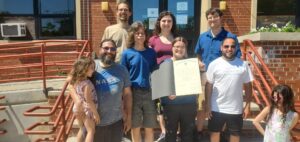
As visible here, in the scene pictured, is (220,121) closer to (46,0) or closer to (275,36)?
(275,36)

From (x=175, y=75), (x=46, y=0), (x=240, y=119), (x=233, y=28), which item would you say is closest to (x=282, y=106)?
(x=240, y=119)

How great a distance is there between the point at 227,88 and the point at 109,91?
54.4 inches

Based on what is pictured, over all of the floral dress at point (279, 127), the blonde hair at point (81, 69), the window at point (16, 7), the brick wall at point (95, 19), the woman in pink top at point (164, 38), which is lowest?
the floral dress at point (279, 127)

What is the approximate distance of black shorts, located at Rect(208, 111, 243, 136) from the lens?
4.08 m

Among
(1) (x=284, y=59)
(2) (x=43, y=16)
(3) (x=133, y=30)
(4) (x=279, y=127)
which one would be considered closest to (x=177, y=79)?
(3) (x=133, y=30)

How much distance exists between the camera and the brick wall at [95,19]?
9.03m

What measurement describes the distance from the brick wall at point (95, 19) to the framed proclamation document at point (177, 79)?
208 inches

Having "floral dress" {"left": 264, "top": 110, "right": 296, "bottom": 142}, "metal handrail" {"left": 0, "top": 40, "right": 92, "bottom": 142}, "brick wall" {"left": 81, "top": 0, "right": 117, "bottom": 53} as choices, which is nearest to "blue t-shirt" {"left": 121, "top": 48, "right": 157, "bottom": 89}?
"metal handrail" {"left": 0, "top": 40, "right": 92, "bottom": 142}

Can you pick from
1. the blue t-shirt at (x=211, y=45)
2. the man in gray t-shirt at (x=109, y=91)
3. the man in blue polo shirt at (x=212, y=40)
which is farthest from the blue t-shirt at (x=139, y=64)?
the blue t-shirt at (x=211, y=45)

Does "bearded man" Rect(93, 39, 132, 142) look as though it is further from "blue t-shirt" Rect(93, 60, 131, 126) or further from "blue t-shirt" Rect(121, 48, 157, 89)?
"blue t-shirt" Rect(121, 48, 157, 89)

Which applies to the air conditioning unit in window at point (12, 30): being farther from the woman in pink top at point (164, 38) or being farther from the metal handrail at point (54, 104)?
the woman in pink top at point (164, 38)

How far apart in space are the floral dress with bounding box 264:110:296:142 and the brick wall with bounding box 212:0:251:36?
5.26 meters

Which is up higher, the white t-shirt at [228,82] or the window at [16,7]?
the window at [16,7]

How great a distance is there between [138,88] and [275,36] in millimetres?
2998
